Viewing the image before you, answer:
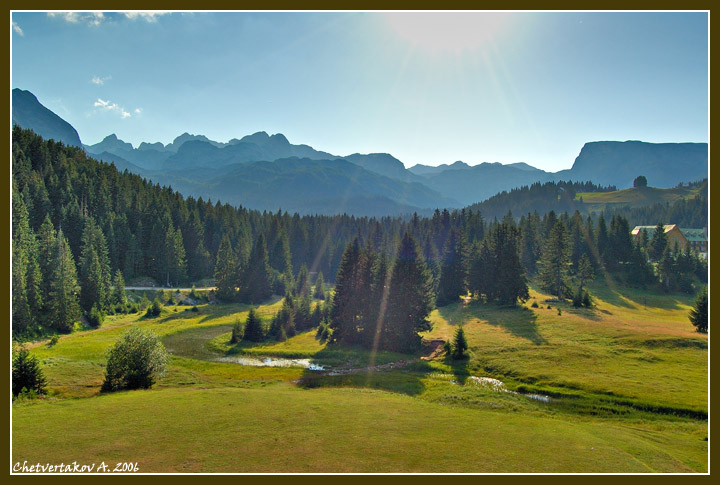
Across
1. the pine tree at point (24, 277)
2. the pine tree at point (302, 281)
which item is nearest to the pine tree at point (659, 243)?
the pine tree at point (302, 281)

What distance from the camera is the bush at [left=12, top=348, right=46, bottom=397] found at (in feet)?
101

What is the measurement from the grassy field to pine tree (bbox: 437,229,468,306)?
1406 inches

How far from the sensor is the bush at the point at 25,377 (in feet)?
101

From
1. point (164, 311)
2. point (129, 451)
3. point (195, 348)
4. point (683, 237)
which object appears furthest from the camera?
point (683, 237)

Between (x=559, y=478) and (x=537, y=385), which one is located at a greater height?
(x=559, y=478)

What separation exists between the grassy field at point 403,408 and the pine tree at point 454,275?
35.7 m

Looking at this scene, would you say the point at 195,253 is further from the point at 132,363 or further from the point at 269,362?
the point at 132,363

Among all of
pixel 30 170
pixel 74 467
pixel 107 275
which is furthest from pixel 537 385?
pixel 30 170

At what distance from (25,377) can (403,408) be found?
32.8m

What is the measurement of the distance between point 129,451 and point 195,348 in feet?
154

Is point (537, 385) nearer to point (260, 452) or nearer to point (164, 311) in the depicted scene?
point (260, 452)

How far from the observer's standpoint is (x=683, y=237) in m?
158

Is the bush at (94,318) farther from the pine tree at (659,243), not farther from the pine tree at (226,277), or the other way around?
the pine tree at (659,243)

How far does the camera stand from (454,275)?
105 metres
